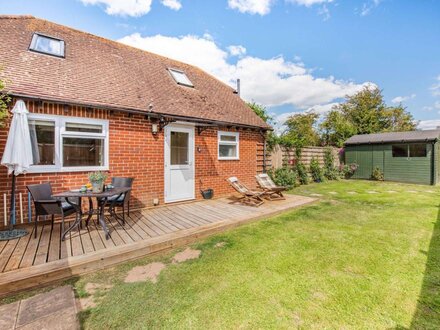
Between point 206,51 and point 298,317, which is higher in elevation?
point 206,51

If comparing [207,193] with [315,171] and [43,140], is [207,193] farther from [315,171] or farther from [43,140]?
[315,171]

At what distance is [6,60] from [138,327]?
21.2 ft

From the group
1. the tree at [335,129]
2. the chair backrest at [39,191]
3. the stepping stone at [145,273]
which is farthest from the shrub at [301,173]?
the tree at [335,129]

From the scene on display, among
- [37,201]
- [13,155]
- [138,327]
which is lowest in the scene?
[138,327]

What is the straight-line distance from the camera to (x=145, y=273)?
3.07m

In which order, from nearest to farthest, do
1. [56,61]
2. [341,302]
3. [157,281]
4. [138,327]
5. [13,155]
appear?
[138,327] → [341,302] → [157,281] → [13,155] → [56,61]

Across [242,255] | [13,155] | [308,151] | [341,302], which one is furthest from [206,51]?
[341,302]

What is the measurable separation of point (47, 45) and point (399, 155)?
17349mm

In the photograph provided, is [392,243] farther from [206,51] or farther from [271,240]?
[206,51]

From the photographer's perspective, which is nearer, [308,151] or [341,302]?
[341,302]

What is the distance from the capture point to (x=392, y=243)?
4008mm

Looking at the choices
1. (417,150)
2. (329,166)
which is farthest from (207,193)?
(417,150)

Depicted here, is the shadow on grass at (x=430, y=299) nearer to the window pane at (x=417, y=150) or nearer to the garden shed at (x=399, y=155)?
the garden shed at (x=399, y=155)

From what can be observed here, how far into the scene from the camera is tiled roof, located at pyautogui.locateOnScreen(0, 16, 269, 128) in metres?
5.01
